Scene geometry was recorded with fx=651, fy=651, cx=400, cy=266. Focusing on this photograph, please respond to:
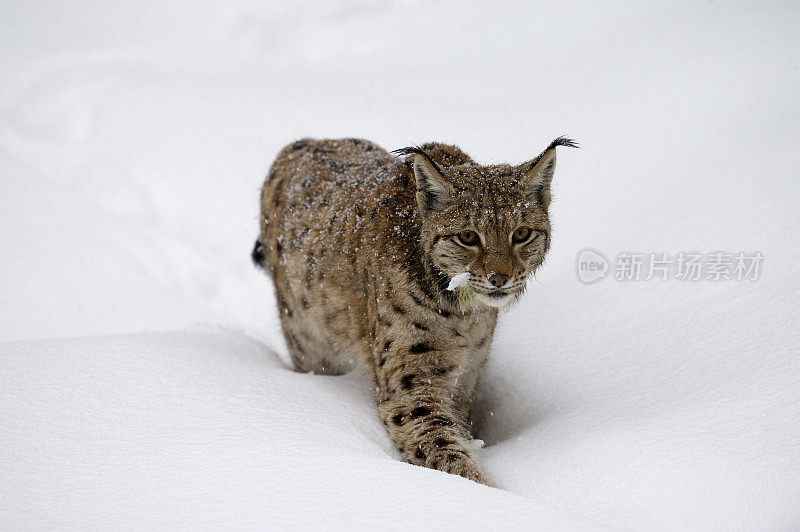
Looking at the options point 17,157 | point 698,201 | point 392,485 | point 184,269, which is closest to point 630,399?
point 392,485

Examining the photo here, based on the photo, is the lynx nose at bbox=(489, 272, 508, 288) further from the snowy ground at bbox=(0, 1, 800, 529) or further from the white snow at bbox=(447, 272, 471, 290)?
the snowy ground at bbox=(0, 1, 800, 529)

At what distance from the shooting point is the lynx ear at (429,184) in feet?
10.9

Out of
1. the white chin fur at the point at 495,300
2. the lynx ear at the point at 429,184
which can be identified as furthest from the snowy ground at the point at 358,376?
the lynx ear at the point at 429,184

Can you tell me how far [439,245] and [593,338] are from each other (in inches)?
54.7

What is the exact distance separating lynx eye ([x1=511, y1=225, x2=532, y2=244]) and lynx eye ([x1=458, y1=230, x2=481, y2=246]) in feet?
0.61

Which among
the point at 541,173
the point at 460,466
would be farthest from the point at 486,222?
the point at 460,466

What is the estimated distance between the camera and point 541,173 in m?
3.39

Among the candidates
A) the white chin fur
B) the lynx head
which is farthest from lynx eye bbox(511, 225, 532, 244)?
the white chin fur

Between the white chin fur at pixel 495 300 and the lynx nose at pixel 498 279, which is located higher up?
the lynx nose at pixel 498 279

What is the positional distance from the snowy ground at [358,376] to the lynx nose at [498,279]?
0.81 meters

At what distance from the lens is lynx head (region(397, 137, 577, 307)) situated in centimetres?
325

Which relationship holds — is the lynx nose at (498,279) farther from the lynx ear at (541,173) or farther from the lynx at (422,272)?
the lynx ear at (541,173)

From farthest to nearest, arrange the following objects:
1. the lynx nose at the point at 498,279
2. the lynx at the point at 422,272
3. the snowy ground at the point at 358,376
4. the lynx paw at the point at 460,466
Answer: the lynx at the point at 422,272, the lynx nose at the point at 498,279, the lynx paw at the point at 460,466, the snowy ground at the point at 358,376

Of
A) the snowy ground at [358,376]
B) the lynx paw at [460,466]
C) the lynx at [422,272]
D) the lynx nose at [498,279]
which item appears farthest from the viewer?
the lynx at [422,272]
